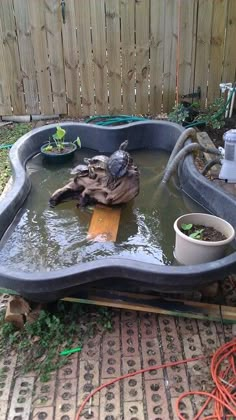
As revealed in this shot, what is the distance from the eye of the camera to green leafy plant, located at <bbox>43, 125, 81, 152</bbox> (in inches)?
140

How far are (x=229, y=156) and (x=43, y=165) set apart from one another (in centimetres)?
165

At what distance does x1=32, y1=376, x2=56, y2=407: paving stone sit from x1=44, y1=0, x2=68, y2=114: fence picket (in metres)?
3.54

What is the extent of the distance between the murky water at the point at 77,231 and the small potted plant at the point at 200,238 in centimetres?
16

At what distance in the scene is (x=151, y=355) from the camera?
6.20 feet

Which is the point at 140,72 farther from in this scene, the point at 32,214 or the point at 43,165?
the point at 32,214

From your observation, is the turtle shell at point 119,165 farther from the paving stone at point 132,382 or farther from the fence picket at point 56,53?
the fence picket at point 56,53

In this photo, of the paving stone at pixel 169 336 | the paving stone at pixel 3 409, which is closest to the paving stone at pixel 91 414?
the paving stone at pixel 3 409

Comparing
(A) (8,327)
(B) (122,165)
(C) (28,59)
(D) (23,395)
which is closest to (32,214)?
(B) (122,165)

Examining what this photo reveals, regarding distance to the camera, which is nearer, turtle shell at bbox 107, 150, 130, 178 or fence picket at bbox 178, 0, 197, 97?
turtle shell at bbox 107, 150, 130, 178

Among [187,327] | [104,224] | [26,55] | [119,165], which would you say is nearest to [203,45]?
[26,55]

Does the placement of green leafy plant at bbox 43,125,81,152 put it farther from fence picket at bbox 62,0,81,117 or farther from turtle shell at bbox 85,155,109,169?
fence picket at bbox 62,0,81,117

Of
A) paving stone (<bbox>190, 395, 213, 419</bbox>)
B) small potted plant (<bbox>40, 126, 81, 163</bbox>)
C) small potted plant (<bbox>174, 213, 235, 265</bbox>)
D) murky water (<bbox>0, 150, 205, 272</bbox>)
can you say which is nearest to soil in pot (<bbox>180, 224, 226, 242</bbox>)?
small potted plant (<bbox>174, 213, 235, 265</bbox>)

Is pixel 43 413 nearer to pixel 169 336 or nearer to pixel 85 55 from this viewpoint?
pixel 169 336

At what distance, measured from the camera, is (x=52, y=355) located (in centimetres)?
190
